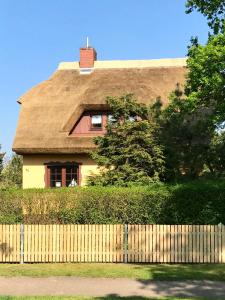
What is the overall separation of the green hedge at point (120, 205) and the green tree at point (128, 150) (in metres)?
2.70

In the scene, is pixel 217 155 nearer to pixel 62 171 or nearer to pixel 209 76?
pixel 209 76

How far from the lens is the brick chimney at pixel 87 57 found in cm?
3011

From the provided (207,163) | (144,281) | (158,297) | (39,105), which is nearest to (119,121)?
(207,163)

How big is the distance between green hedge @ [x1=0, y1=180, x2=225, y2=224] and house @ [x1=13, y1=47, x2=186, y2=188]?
619 cm

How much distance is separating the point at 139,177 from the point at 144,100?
22.1 ft

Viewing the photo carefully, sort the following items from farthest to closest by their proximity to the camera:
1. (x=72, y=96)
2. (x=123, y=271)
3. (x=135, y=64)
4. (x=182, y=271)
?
1. (x=135, y=64)
2. (x=72, y=96)
3. (x=182, y=271)
4. (x=123, y=271)

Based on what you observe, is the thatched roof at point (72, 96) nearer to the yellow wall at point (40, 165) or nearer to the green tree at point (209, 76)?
the yellow wall at point (40, 165)

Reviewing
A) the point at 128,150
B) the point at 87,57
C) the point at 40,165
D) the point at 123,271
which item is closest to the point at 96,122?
the point at 40,165

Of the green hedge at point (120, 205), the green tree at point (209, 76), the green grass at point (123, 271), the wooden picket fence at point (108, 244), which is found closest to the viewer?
the green grass at point (123, 271)

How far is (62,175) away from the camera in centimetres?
2486

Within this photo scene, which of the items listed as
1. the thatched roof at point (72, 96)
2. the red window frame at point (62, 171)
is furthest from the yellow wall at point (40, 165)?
the thatched roof at point (72, 96)

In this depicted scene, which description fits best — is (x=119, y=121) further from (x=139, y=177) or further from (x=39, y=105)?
(x=39, y=105)

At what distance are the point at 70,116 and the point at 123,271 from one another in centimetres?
1292

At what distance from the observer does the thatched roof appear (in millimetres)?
24109
